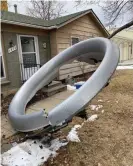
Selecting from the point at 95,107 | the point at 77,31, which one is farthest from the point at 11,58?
the point at 77,31

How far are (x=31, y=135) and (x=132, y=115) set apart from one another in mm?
2497

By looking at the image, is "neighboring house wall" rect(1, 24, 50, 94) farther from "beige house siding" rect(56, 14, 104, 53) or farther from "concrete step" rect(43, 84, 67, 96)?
"beige house siding" rect(56, 14, 104, 53)

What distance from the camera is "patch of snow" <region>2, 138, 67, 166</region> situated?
8.52 ft

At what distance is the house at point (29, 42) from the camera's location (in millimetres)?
6445

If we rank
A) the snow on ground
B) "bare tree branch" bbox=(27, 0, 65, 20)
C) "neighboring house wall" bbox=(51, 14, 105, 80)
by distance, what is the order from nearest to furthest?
1. the snow on ground
2. "neighboring house wall" bbox=(51, 14, 105, 80)
3. "bare tree branch" bbox=(27, 0, 65, 20)

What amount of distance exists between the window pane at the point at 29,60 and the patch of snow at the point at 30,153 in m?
4.80

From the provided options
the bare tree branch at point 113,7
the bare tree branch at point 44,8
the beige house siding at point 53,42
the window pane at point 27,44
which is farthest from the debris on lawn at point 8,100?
the bare tree branch at point 44,8

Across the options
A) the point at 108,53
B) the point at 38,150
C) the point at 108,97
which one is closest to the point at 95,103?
the point at 108,97

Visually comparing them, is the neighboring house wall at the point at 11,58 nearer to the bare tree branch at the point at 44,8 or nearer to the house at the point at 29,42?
the house at the point at 29,42

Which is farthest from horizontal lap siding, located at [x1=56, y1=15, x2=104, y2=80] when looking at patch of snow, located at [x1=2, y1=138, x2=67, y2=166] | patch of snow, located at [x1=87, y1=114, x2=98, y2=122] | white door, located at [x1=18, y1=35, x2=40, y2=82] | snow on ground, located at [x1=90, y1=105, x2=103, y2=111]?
patch of snow, located at [x1=2, y1=138, x2=67, y2=166]

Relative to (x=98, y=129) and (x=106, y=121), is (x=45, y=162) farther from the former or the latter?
(x=106, y=121)

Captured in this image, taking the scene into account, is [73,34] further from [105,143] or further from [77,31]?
[105,143]

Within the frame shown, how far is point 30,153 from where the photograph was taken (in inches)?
110

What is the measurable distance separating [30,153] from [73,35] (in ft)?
24.9
